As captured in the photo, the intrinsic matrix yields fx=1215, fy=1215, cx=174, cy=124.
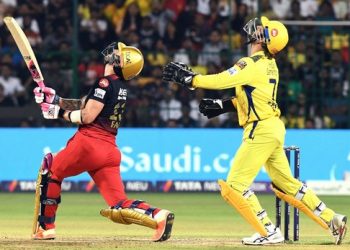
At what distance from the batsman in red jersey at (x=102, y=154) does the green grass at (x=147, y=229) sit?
0.29 m

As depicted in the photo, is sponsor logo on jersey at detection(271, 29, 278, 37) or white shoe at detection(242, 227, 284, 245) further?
sponsor logo on jersey at detection(271, 29, 278, 37)

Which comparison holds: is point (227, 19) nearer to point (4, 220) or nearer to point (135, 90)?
point (135, 90)

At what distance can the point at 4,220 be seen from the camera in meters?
16.3

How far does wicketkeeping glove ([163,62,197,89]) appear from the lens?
40.1 feet

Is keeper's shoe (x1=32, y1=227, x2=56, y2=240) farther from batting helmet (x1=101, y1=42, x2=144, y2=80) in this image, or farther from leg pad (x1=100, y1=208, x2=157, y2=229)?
batting helmet (x1=101, y1=42, x2=144, y2=80)

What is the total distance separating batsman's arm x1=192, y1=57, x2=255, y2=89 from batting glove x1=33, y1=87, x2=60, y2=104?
1.45 m

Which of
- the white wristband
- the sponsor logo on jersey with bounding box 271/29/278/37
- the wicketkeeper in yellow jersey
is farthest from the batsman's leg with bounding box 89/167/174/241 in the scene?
the sponsor logo on jersey with bounding box 271/29/278/37

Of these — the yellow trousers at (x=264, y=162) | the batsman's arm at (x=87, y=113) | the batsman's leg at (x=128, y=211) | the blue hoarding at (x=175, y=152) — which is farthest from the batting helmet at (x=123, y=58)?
the blue hoarding at (x=175, y=152)

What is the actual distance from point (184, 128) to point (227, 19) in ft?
12.2

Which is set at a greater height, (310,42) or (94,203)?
(310,42)

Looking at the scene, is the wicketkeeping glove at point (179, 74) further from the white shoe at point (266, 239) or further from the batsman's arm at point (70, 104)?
the white shoe at point (266, 239)

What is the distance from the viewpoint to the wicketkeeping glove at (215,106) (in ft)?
42.4

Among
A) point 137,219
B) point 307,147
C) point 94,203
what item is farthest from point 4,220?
point 307,147

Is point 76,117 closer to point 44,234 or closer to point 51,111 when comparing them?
point 51,111
